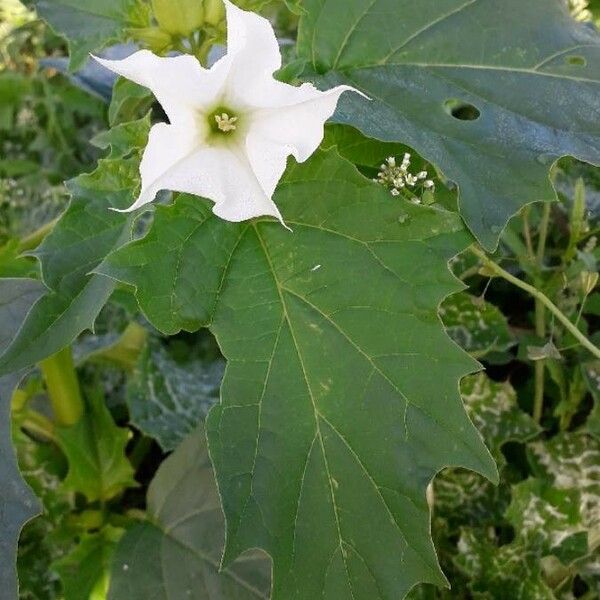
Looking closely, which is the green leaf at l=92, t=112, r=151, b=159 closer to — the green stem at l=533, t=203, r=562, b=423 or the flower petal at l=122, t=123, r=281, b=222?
the flower petal at l=122, t=123, r=281, b=222

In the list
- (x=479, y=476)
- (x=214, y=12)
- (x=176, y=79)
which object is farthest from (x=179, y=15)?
(x=479, y=476)

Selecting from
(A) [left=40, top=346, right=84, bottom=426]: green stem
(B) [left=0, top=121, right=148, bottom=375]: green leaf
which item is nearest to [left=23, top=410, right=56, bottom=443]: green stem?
(A) [left=40, top=346, right=84, bottom=426]: green stem

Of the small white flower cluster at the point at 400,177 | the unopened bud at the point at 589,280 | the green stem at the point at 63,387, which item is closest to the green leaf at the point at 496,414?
the unopened bud at the point at 589,280

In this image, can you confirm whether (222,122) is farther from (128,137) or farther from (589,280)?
(589,280)

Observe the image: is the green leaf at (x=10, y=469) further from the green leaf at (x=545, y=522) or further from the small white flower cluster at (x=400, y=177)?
the green leaf at (x=545, y=522)

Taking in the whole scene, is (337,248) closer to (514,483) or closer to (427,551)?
(427,551)

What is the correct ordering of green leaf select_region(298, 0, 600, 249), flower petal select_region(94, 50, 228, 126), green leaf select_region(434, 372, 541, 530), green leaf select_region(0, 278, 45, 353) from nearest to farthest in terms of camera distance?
1. flower petal select_region(94, 50, 228, 126)
2. green leaf select_region(298, 0, 600, 249)
3. green leaf select_region(0, 278, 45, 353)
4. green leaf select_region(434, 372, 541, 530)

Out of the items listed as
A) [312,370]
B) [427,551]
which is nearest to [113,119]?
[312,370]
